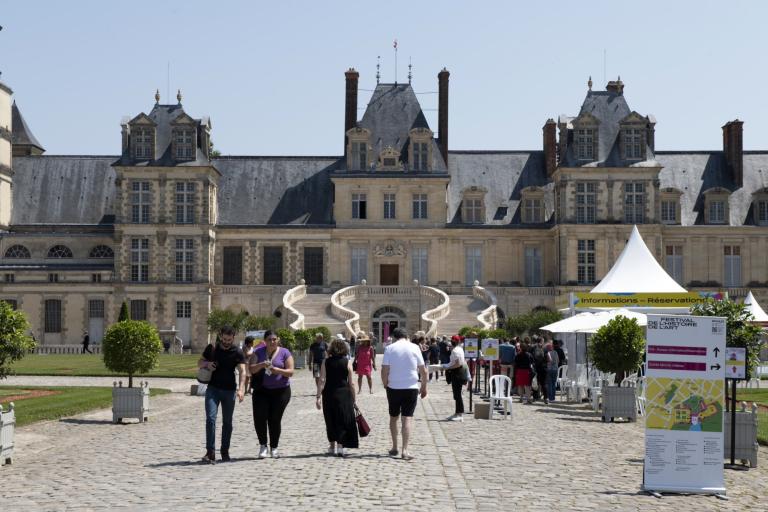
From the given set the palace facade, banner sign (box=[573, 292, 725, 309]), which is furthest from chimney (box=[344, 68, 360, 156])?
banner sign (box=[573, 292, 725, 309])

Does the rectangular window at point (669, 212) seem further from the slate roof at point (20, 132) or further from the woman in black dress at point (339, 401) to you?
the woman in black dress at point (339, 401)

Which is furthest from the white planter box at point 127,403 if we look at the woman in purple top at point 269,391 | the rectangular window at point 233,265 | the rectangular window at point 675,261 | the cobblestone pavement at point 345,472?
the rectangular window at point 675,261

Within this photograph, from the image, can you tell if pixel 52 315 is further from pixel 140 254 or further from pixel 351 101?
pixel 351 101

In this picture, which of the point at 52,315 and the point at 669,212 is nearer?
the point at 52,315

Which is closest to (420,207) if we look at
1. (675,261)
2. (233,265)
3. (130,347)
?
(233,265)

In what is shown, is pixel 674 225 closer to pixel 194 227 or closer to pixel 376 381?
pixel 194 227

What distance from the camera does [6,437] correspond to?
596 inches

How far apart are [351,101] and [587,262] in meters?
16.2

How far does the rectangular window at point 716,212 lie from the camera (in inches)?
2463

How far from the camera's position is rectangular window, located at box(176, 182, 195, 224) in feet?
199

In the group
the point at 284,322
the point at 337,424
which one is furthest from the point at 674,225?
the point at 337,424

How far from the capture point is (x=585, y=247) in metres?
60.3

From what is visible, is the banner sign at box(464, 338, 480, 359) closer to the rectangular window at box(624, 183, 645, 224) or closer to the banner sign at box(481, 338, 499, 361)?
the banner sign at box(481, 338, 499, 361)

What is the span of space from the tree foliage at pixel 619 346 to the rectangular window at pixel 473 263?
126 ft
